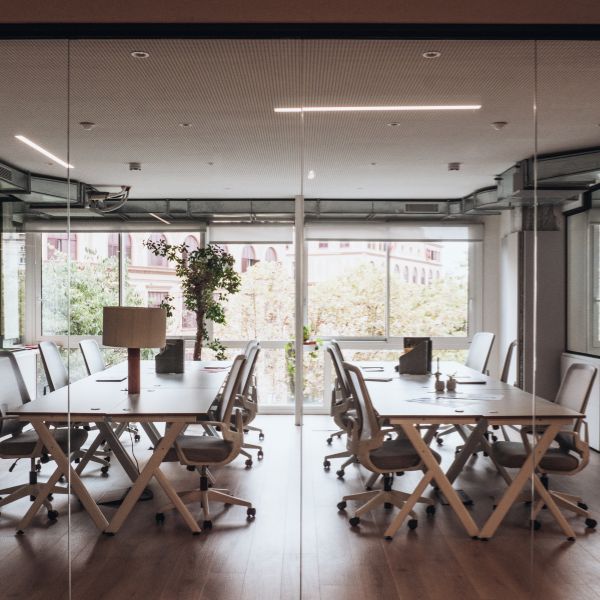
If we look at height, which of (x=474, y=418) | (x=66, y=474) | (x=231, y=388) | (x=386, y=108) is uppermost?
(x=386, y=108)

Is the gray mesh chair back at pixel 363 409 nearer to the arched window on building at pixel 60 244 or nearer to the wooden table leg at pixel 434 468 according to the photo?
the wooden table leg at pixel 434 468

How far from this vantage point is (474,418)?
13.6 feet

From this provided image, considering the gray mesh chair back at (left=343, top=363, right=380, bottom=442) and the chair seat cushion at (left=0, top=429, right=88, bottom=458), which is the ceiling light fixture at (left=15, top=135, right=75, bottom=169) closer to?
the chair seat cushion at (left=0, top=429, right=88, bottom=458)

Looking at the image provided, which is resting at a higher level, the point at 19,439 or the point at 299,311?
the point at 299,311

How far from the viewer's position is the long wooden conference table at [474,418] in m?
3.94

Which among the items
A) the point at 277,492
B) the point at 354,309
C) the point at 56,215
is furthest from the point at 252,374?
the point at 56,215

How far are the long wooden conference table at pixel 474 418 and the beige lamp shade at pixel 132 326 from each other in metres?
1.20

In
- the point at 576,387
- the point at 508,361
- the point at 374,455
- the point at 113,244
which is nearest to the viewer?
the point at 113,244

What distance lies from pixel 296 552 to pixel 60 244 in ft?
6.90

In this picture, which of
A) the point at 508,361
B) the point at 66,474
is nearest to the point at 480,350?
the point at 508,361

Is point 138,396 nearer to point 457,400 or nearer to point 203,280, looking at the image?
point 203,280

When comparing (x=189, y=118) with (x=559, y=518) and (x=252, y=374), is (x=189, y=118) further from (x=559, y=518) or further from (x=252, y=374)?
(x=559, y=518)

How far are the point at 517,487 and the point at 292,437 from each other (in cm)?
144

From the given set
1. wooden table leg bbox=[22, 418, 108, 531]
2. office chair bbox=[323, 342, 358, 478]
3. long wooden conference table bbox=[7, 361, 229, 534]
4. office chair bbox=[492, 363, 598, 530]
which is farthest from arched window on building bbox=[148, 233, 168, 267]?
office chair bbox=[492, 363, 598, 530]
